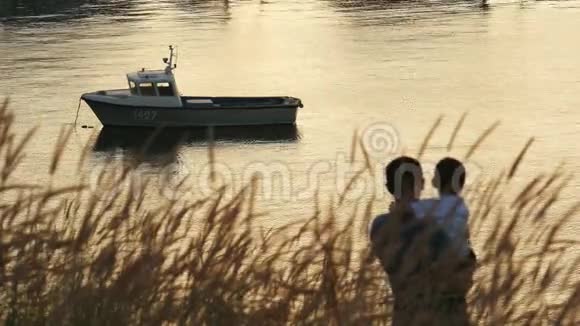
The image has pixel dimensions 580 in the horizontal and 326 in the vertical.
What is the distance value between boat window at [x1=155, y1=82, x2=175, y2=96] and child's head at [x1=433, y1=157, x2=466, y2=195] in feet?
174

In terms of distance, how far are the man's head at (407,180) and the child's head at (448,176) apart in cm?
16

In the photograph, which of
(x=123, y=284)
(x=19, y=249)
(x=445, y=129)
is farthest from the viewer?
(x=445, y=129)

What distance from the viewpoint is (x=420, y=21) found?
332 ft

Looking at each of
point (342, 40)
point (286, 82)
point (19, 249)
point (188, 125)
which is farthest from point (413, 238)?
point (342, 40)

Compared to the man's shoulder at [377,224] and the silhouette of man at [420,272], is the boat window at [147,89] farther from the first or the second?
the silhouette of man at [420,272]

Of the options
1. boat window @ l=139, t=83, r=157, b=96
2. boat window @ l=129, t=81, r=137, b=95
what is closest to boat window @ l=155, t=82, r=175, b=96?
boat window @ l=139, t=83, r=157, b=96

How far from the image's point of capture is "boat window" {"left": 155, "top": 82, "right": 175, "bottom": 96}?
196 feet

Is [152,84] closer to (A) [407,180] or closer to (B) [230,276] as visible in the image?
(A) [407,180]

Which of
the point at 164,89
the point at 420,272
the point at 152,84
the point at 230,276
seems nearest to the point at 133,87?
the point at 152,84

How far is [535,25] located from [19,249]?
95.8 metres

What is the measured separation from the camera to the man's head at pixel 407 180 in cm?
667

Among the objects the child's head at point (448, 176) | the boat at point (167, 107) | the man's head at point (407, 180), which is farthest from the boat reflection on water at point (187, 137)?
the man's head at point (407, 180)

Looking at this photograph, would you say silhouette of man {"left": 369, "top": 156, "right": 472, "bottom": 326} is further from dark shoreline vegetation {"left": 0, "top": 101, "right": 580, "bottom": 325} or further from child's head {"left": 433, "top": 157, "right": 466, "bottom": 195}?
child's head {"left": 433, "top": 157, "right": 466, "bottom": 195}

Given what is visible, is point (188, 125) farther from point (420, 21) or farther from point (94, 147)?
point (420, 21)
